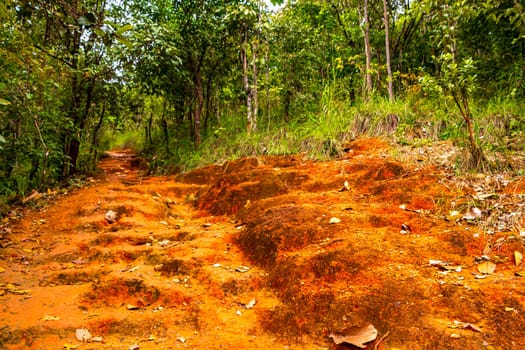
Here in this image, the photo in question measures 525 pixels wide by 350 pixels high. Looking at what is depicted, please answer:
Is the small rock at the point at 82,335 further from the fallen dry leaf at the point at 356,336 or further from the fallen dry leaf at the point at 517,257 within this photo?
the fallen dry leaf at the point at 517,257

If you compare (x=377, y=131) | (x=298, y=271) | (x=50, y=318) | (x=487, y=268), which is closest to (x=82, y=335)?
(x=50, y=318)

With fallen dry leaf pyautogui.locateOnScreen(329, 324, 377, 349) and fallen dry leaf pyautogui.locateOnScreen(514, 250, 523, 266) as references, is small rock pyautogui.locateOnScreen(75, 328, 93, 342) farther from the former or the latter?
fallen dry leaf pyautogui.locateOnScreen(514, 250, 523, 266)

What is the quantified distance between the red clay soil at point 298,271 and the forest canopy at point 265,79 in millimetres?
873

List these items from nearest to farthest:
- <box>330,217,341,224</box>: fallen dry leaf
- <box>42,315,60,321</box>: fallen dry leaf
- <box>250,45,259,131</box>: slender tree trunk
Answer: <box>42,315,60,321</box>: fallen dry leaf, <box>330,217,341,224</box>: fallen dry leaf, <box>250,45,259,131</box>: slender tree trunk

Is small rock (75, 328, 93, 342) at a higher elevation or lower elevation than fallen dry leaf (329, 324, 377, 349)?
lower

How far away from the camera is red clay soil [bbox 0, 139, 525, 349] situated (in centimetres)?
180

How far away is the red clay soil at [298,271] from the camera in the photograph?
1.80 m

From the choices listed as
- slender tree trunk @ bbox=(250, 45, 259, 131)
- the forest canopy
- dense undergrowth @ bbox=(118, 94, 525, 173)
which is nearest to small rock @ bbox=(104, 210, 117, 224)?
the forest canopy

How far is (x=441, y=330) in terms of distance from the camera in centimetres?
163

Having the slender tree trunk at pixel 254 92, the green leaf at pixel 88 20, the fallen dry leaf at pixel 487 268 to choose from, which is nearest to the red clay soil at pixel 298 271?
the fallen dry leaf at pixel 487 268

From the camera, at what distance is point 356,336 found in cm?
170

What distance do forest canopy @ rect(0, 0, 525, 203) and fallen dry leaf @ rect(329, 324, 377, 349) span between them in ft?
7.12

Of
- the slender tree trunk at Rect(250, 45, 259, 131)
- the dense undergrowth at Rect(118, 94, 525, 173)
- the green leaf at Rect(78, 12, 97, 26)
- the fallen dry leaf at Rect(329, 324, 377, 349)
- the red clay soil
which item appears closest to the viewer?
the green leaf at Rect(78, 12, 97, 26)

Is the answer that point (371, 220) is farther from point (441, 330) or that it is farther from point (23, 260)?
point (23, 260)
